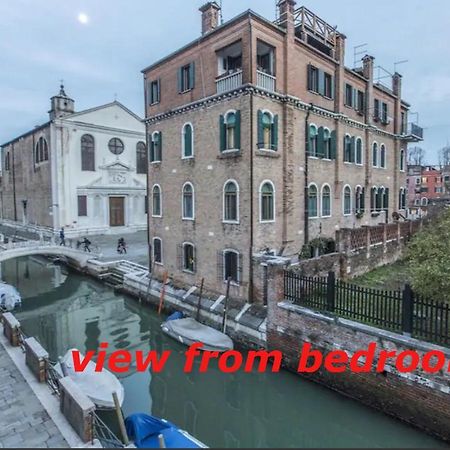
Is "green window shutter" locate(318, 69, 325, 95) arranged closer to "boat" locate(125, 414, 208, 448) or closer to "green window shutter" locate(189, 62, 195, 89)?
"green window shutter" locate(189, 62, 195, 89)

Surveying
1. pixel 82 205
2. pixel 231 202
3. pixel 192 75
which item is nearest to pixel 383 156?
pixel 231 202

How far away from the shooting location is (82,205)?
101 feet

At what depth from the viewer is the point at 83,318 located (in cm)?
1606

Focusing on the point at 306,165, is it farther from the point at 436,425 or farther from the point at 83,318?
the point at 83,318

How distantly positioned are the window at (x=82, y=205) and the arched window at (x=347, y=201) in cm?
2297

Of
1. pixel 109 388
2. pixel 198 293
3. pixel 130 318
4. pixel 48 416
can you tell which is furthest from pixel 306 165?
pixel 48 416

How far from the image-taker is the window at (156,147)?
17.3 metres

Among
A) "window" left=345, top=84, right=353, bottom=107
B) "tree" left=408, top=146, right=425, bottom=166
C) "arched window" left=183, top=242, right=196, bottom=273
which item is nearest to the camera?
"arched window" left=183, top=242, right=196, bottom=273

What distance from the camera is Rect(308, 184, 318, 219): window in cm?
1611

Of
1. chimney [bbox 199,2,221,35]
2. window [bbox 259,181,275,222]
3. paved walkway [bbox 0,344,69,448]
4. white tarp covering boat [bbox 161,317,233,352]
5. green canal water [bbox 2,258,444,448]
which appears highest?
chimney [bbox 199,2,221,35]

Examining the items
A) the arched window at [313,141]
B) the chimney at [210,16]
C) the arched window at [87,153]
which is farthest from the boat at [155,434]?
the arched window at [87,153]

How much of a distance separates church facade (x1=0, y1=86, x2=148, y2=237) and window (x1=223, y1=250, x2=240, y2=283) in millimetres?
20633

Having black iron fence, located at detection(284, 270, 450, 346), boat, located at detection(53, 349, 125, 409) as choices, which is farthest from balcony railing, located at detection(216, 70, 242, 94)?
boat, located at detection(53, 349, 125, 409)

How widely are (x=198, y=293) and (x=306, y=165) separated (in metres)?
7.67
